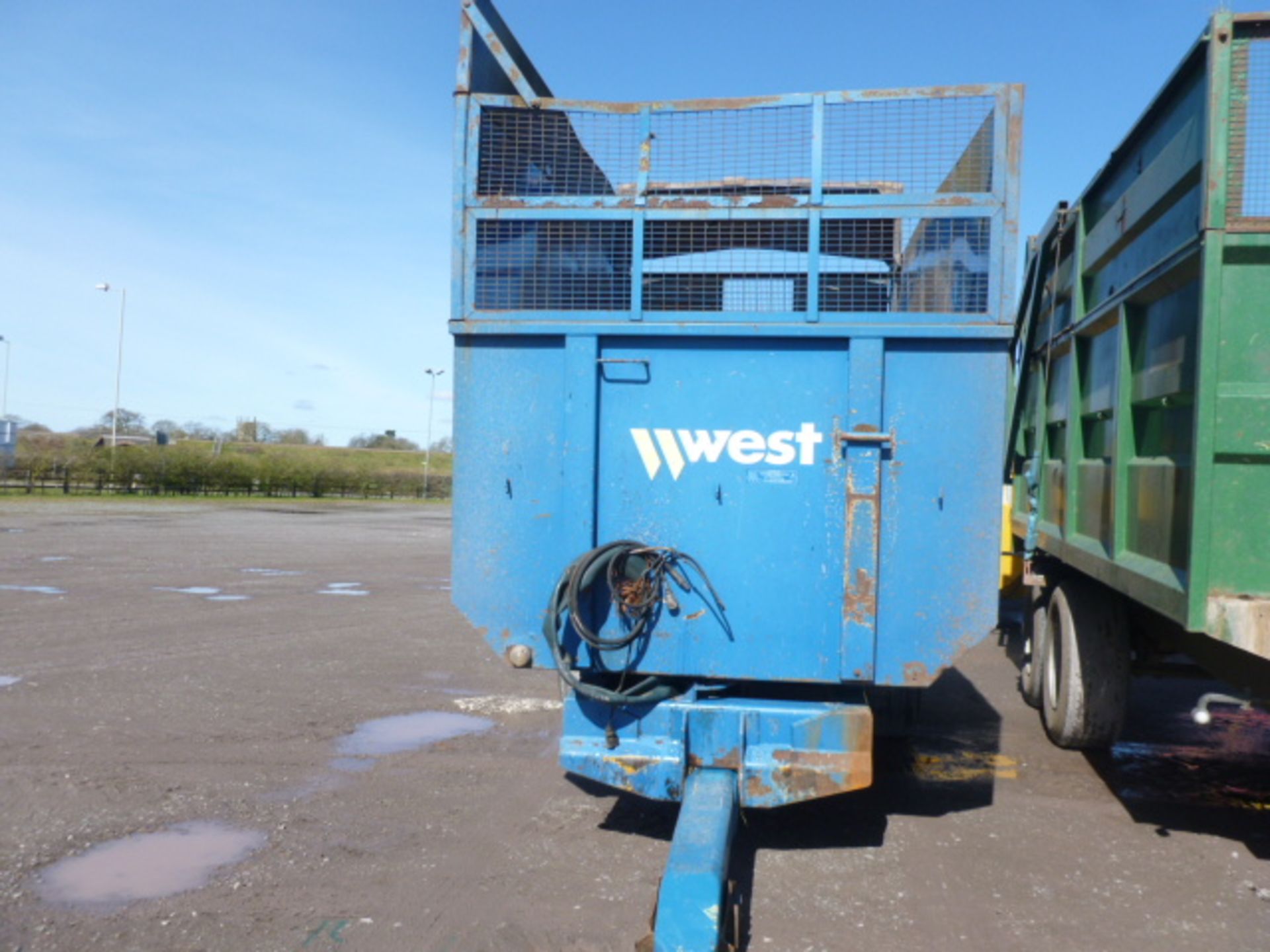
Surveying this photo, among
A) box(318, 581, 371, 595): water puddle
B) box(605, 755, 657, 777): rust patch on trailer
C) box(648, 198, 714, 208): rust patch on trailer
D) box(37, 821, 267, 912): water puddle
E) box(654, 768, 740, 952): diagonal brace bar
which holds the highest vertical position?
box(648, 198, 714, 208): rust patch on trailer

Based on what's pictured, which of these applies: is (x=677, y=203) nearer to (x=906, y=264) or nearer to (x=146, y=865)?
(x=906, y=264)

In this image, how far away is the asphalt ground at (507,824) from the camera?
4.02 meters

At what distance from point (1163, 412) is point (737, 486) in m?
1.86

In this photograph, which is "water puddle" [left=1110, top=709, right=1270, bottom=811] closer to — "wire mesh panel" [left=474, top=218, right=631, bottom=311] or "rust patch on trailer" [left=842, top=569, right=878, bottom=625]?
"rust patch on trailer" [left=842, top=569, right=878, bottom=625]

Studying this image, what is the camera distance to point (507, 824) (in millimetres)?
5160

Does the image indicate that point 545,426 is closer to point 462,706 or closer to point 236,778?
point 236,778

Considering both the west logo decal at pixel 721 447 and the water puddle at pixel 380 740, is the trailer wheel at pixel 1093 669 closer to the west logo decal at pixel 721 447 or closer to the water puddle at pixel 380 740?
the west logo decal at pixel 721 447

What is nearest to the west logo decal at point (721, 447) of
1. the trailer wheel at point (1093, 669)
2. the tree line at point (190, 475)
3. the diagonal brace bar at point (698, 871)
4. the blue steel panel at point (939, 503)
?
the blue steel panel at point (939, 503)

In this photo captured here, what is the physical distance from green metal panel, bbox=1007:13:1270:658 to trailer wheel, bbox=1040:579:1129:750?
1.69 ft

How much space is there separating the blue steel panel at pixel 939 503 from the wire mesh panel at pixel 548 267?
132 centimetres

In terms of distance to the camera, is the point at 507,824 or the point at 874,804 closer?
the point at 507,824

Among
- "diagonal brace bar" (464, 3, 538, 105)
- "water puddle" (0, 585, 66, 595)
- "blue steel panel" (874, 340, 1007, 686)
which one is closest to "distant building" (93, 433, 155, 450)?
"water puddle" (0, 585, 66, 595)

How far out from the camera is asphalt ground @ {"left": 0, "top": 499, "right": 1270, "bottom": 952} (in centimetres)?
402

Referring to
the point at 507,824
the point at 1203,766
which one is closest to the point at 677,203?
the point at 507,824
